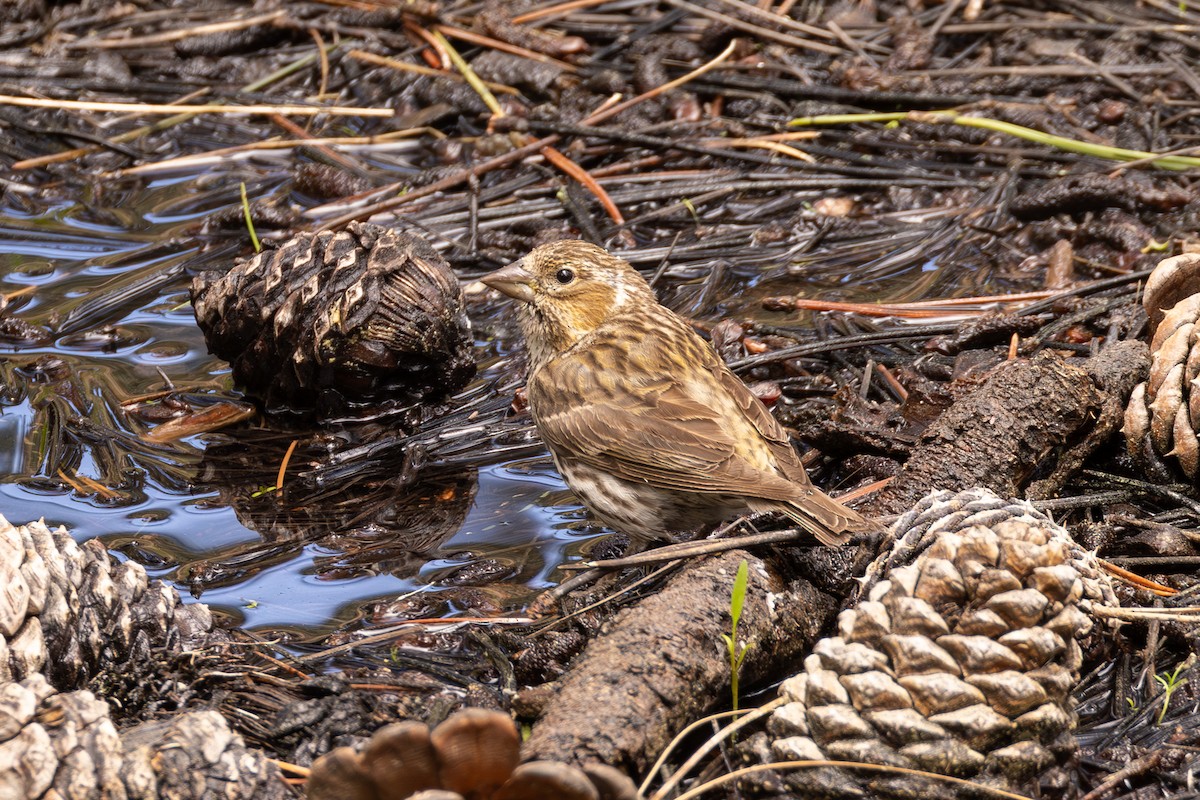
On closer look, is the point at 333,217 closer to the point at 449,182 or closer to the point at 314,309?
the point at 449,182

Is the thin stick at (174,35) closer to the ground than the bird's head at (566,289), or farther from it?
farther from it

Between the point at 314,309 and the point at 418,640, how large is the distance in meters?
1.71

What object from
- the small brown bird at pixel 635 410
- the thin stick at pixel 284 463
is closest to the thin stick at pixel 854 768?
the small brown bird at pixel 635 410

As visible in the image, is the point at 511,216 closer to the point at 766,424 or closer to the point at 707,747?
the point at 766,424

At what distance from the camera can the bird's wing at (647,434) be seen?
3.99 m

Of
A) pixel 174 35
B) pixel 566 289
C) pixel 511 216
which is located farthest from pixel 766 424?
pixel 174 35

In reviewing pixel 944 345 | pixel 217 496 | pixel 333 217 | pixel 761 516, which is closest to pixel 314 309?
pixel 217 496

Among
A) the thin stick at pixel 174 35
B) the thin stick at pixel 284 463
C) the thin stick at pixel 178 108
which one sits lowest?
the thin stick at pixel 284 463

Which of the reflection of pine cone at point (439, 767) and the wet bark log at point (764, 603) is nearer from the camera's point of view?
the reflection of pine cone at point (439, 767)

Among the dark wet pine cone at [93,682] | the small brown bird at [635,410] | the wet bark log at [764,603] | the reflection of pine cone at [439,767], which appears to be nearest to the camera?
the reflection of pine cone at [439,767]

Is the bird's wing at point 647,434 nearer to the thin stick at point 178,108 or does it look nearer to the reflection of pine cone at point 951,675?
the reflection of pine cone at point 951,675

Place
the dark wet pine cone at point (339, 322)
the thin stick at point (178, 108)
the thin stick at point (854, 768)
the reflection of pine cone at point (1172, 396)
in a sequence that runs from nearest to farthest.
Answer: the thin stick at point (854, 768) → the reflection of pine cone at point (1172, 396) → the dark wet pine cone at point (339, 322) → the thin stick at point (178, 108)

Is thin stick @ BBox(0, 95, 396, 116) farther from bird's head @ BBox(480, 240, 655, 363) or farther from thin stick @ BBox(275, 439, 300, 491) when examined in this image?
thin stick @ BBox(275, 439, 300, 491)

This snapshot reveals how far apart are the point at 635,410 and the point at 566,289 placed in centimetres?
72
